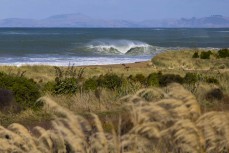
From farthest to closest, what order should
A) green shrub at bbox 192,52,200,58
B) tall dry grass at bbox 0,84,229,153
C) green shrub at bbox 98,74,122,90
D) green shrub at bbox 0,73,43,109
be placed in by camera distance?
1. green shrub at bbox 192,52,200,58
2. green shrub at bbox 98,74,122,90
3. green shrub at bbox 0,73,43,109
4. tall dry grass at bbox 0,84,229,153

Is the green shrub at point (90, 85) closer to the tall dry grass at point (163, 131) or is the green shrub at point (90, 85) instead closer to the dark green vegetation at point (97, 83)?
the dark green vegetation at point (97, 83)

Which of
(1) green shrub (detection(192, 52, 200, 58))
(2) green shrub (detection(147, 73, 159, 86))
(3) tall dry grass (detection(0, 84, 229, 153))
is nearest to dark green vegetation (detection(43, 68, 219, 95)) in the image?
(2) green shrub (detection(147, 73, 159, 86))

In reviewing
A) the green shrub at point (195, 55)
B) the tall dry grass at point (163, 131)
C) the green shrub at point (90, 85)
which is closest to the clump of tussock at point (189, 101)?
the tall dry grass at point (163, 131)

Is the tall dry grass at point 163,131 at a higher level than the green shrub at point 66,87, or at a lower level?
higher

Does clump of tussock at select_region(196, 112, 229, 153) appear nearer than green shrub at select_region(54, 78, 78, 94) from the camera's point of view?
Yes

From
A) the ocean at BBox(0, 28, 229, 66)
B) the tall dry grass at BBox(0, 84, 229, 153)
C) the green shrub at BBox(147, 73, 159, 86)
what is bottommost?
the ocean at BBox(0, 28, 229, 66)

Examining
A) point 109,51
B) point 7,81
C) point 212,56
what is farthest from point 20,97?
point 109,51

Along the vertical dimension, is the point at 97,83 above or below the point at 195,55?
above

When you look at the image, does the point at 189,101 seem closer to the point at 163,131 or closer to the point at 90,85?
the point at 163,131

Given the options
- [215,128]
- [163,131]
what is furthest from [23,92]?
[215,128]

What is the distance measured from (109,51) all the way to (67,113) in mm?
71111

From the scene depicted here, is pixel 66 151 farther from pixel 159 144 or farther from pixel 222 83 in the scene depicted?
pixel 222 83

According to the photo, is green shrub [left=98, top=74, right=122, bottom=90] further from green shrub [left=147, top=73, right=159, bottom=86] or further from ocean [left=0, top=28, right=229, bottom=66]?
ocean [left=0, top=28, right=229, bottom=66]

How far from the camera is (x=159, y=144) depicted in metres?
5.42
